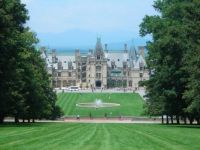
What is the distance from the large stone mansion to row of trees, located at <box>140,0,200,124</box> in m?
139

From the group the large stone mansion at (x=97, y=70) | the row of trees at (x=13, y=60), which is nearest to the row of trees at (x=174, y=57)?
the row of trees at (x=13, y=60)

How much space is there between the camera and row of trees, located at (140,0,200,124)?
3544cm

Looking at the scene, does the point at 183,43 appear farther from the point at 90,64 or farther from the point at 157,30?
the point at 90,64

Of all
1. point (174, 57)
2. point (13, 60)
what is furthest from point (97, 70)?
point (13, 60)

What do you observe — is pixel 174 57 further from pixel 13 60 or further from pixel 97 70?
pixel 97 70

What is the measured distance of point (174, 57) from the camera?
42688mm

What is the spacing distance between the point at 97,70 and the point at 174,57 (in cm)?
14707

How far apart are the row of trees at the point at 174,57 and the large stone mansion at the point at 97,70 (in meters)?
139

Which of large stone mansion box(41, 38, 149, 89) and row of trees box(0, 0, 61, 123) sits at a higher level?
large stone mansion box(41, 38, 149, 89)

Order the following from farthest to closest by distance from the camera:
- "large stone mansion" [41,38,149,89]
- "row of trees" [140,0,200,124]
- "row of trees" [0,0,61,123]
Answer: "large stone mansion" [41,38,149,89] < "row of trees" [140,0,200,124] < "row of trees" [0,0,61,123]

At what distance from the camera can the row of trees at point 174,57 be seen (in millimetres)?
35438

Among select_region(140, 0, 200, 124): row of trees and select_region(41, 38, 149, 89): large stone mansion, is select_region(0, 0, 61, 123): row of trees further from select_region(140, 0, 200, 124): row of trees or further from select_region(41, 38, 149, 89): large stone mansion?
select_region(41, 38, 149, 89): large stone mansion

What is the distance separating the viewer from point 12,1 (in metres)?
37.5

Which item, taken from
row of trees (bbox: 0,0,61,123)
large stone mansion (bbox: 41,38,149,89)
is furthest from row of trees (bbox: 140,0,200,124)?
large stone mansion (bbox: 41,38,149,89)
